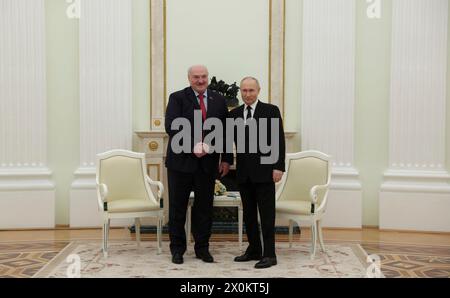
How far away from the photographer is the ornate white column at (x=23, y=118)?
7324 millimetres

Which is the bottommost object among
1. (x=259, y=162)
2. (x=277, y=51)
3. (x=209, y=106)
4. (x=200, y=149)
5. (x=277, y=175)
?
(x=277, y=175)

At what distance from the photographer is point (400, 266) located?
5.39m

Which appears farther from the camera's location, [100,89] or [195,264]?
[100,89]

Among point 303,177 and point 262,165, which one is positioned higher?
point 262,165

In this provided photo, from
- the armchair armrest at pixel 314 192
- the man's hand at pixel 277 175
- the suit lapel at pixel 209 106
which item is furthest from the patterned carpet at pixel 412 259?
the suit lapel at pixel 209 106

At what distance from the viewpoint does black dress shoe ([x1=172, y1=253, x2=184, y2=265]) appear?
539cm

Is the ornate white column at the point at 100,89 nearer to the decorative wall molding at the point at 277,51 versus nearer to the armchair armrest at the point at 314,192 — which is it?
Answer: the decorative wall molding at the point at 277,51

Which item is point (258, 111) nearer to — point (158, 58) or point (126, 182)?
point (126, 182)

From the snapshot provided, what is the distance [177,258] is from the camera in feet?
17.8

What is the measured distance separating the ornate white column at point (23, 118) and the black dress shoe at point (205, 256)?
2685 millimetres

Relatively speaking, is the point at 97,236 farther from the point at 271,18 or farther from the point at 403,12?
the point at 403,12

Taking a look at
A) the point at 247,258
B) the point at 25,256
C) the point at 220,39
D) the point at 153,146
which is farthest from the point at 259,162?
the point at 220,39

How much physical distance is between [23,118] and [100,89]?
3.41ft
